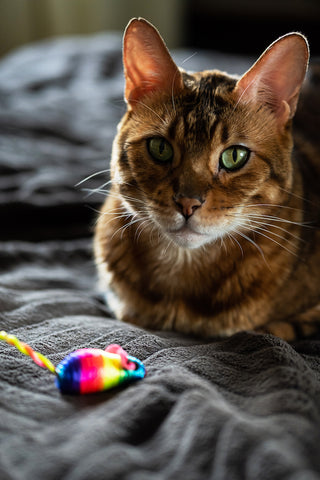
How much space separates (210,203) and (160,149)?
0.21m

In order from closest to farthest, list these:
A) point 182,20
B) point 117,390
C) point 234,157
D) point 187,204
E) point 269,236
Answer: point 117,390
point 187,204
point 234,157
point 269,236
point 182,20

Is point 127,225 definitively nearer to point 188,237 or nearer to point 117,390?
point 188,237

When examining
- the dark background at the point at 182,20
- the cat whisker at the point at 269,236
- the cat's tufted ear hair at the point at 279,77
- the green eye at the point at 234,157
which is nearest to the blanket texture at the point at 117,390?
the cat whisker at the point at 269,236

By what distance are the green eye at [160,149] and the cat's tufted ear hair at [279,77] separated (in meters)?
0.21

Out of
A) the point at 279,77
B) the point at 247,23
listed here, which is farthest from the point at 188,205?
the point at 247,23

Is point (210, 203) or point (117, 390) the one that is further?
→ point (210, 203)

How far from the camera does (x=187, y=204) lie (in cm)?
109

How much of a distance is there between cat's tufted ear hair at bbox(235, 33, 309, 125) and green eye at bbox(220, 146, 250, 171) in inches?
4.9

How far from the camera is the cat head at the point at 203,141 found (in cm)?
114

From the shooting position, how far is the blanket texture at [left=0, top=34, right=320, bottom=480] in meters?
0.70

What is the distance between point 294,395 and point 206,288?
53 cm

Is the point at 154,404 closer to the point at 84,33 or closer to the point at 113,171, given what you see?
the point at 113,171

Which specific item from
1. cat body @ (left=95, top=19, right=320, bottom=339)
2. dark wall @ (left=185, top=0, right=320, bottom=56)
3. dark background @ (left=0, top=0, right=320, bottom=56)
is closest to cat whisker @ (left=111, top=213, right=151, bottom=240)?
cat body @ (left=95, top=19, right=320, bottom=339)

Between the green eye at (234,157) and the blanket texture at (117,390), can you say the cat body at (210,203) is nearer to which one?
the green eye at (234,157)
